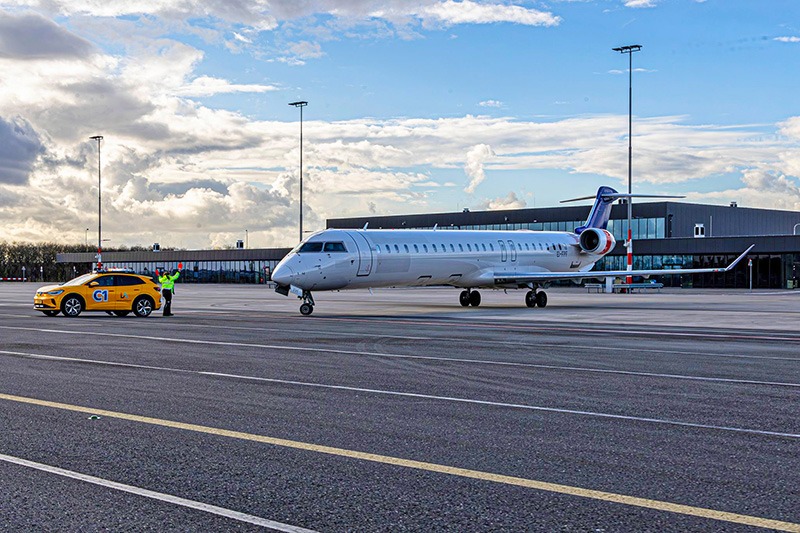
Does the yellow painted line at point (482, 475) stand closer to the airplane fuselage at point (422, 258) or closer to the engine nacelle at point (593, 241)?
the airplane fuselage at point (422, 258)

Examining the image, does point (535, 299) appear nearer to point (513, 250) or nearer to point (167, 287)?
point (513, 250)

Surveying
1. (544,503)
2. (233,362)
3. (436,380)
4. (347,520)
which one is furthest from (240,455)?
(233,362)

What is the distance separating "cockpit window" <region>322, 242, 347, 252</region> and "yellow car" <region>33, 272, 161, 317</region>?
5976mm

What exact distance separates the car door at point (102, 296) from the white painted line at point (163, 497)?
77.6 feet

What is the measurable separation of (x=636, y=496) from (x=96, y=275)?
27340 millimetres

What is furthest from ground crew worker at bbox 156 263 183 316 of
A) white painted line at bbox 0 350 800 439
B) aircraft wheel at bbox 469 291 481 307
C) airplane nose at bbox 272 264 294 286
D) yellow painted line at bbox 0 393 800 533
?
yellow painted line at bbox 0 393 800 533

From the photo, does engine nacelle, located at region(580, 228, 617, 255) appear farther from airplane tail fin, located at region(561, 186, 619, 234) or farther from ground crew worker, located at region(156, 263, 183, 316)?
ground crew worker, located at region(156, 263, 183, 316)

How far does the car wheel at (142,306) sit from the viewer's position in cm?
3045

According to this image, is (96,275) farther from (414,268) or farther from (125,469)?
(125,469)

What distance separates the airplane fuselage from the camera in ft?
103

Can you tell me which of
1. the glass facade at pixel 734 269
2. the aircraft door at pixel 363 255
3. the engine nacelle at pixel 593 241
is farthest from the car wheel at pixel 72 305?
the glass facade at pixel 734 269

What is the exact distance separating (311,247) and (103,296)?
701 cm

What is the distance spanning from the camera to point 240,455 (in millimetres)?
7691

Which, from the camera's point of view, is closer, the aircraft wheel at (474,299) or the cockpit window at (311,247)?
the cockpit window at (311,247)
